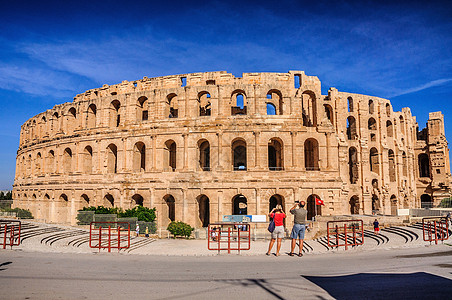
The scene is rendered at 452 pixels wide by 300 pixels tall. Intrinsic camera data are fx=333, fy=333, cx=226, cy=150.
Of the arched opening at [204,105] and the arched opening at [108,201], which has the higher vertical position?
the arched opening at [204,105]

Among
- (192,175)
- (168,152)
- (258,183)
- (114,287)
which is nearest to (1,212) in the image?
(168,152)

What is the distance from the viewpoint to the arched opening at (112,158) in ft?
106

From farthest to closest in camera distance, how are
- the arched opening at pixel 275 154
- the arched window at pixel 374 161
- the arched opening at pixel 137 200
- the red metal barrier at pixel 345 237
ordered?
the arched window at pixel 374 161
the arched opening at pixel 275 154
the arched opening at pixel 137 200
the red metal barrier at pixel 345 237

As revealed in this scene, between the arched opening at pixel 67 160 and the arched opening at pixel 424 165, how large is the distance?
146 feet

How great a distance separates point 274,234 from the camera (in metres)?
11.6

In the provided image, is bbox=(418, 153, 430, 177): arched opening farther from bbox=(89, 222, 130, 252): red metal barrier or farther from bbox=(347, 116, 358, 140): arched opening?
bbox=(89, 222, 130, 252): red metal barrier

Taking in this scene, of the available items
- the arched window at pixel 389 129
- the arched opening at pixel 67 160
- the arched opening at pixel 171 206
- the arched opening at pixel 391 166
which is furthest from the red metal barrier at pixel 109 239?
the arched window at pixel 389 129

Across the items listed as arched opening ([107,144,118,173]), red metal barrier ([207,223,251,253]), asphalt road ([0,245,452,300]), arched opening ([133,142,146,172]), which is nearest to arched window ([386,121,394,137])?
red metal barrier ([207,223,251,253])

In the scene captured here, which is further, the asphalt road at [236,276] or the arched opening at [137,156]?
the arched opening at [137,156]

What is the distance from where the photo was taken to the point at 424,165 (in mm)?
46281

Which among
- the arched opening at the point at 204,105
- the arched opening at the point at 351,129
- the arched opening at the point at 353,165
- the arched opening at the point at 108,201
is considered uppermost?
the arched opening at the point at 204,105

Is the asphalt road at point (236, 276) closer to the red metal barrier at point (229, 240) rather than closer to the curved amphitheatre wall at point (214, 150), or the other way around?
the red metal barrier at point (229, 240)

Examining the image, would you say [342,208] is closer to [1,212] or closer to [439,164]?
[439,164]

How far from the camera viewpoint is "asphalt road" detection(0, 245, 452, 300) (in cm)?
714
